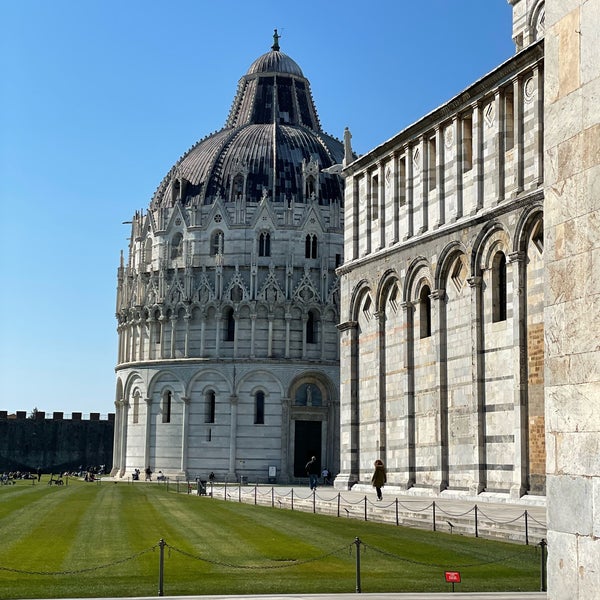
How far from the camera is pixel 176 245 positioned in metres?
89.9

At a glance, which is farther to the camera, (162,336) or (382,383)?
(162,336)

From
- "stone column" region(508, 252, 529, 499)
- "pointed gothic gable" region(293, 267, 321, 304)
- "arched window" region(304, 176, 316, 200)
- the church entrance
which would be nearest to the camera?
"stone column" region(508, 252, 529, 499)

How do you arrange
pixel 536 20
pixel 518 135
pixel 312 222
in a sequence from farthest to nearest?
pixel 312 222
pixel 536 20
pixel 518 135

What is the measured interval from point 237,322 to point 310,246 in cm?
826

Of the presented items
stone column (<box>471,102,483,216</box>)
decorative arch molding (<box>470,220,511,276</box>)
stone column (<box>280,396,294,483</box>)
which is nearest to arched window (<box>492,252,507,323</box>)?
decorative arch molding (<box>470,220,511,276</box>)

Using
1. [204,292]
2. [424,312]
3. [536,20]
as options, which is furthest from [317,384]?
[536,20]

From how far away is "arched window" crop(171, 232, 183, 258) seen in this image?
293ft

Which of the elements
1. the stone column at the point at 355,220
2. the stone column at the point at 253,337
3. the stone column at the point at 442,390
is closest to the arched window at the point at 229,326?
the stone column at the point at 253,337

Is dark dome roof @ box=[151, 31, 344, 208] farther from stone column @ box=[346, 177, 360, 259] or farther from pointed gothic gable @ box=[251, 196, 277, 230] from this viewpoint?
stone column @ box=[346, 177, 360, 259]

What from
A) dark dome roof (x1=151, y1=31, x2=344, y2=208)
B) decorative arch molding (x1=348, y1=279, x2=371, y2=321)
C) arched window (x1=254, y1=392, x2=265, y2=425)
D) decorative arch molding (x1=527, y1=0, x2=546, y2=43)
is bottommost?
arched window (x1=254, y1=392, x2=265, y2=425)

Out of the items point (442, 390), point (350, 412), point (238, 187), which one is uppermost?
point (238, 187)

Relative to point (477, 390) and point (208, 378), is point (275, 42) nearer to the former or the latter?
point (208, 378)

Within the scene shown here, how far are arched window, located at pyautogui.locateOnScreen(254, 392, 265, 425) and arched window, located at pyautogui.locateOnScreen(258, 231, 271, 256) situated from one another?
35.4 feet

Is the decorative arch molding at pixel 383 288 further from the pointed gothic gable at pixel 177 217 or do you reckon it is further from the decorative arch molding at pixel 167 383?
the pointed gothic gable at pixel 177 217
